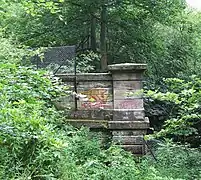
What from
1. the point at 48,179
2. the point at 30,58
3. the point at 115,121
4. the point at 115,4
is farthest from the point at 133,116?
the point at 115,4

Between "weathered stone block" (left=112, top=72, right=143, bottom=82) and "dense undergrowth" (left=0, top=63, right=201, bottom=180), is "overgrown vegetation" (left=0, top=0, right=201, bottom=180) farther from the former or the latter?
"weathered stone block" (left=112, top=72, right=143, bottom=82)

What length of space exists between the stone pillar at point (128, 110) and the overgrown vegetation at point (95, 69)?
26cm

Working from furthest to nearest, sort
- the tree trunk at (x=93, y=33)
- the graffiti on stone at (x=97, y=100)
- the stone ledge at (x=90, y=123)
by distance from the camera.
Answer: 1. the tree trunk at (x=93, y=33)
2. the graffiti on stone at (x=97, y=100)
3. the stone ledge at (x=90, y=123)

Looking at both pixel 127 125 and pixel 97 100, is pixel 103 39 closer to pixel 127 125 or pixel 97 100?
pixel 97 100

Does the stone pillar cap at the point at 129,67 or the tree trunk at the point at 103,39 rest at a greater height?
the tree trunk at the point at 103,39

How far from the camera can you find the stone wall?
17.9ft

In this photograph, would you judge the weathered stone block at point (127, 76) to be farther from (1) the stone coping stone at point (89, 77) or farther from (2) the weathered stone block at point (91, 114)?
(2) the weathered stone block at point (91, 114)

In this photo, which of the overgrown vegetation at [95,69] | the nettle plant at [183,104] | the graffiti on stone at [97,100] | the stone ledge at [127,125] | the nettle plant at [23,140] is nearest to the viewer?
the nettle plant at [23,140]

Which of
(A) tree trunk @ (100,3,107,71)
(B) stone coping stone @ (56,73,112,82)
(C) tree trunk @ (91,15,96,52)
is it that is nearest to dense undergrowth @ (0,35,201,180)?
(B) stone coping stone @ (56,73,112,82)

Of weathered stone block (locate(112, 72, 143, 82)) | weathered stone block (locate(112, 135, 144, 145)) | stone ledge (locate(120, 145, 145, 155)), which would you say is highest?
weathered stone block (locate(112, 72, 143, 82))

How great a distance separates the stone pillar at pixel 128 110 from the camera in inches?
214

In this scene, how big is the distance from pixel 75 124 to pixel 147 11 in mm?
5743

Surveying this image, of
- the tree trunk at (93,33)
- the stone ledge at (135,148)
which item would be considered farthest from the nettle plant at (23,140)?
the tree trunk at (93,33)

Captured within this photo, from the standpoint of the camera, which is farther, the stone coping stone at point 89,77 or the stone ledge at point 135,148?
the stone coping stone at point 89,77
